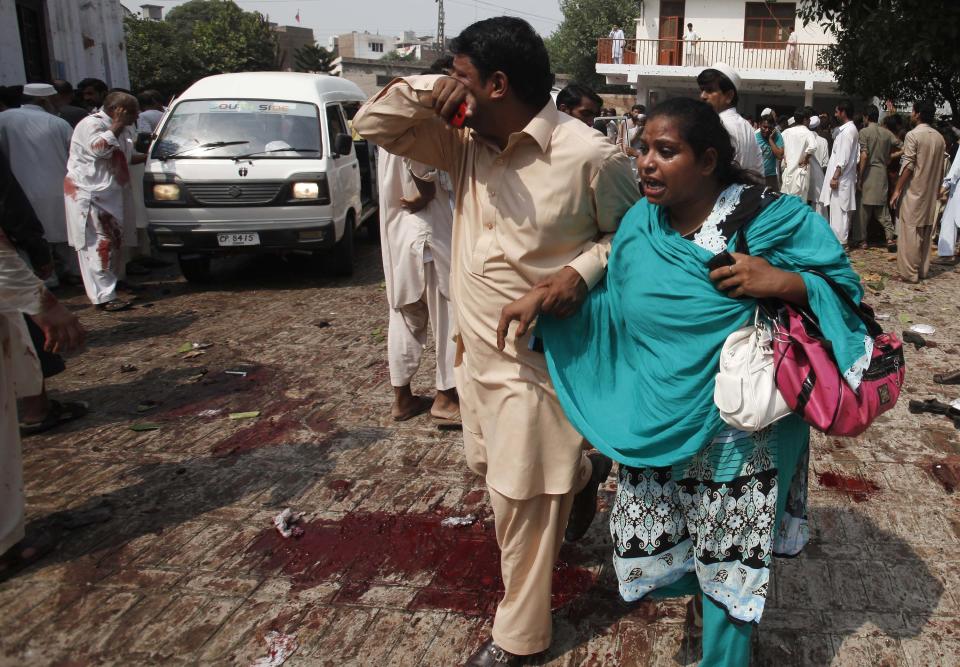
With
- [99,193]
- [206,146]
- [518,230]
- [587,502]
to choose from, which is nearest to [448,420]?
[587,502]

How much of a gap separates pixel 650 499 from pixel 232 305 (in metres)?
6.85

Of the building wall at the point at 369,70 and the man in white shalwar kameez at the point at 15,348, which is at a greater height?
the building wall at the point at 369,70

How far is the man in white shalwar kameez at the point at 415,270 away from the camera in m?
4.82

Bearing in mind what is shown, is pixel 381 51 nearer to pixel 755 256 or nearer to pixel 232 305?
pixel 232 305

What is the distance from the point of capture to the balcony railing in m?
34.7

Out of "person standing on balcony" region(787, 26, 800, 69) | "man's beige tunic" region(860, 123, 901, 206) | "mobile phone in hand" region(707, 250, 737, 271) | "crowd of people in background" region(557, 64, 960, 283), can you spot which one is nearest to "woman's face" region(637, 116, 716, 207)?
"mobile phone in hand" region(707, 250, 737, 271)

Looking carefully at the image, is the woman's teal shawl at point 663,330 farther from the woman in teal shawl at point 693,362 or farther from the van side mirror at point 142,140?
the van side mirror at point 142,140

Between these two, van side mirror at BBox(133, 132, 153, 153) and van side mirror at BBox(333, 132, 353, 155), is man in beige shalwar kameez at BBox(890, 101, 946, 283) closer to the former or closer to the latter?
van side mirror at BBox(333, 132, 353, 155)

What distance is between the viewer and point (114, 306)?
8359 mm

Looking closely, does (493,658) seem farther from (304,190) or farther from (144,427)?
(304,190)

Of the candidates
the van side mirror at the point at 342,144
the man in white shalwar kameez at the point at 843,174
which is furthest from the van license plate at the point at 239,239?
the man in white shalwar kameez at the point at 843,174

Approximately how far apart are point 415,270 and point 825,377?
3.17 metres

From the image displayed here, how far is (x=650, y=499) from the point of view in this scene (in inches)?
101

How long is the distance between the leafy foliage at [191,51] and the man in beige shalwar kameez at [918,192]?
43.8 meters
